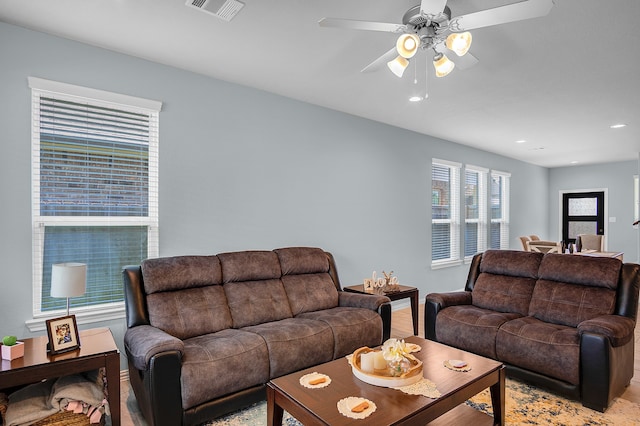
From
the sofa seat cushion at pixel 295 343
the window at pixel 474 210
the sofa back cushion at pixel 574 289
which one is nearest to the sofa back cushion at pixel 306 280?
the sofa seat cushion at pixel 295 343

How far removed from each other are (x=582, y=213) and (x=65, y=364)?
10.8 m

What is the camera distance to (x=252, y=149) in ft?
13.0

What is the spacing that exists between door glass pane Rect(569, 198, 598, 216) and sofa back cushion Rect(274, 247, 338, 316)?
8.43m

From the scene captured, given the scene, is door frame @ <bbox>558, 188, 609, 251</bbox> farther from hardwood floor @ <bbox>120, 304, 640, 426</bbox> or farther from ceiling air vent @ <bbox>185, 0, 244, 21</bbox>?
ceiling air vent @ <bbox>185, 0, 244, 21</bbox>

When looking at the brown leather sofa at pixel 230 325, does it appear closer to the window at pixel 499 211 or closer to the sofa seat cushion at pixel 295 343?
the sofa seat cushion at pixel 295 343

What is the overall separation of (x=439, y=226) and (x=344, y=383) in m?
4.78

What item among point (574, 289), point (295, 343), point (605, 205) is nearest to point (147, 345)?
point (295, 343)

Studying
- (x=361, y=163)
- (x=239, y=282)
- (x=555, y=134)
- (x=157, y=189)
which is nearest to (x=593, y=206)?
(x=555, y=134)

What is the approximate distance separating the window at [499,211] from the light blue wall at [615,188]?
261 centimetres

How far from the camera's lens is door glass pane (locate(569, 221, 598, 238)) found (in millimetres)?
9034

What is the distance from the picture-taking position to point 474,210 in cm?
703

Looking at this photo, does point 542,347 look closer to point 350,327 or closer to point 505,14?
point 350,327

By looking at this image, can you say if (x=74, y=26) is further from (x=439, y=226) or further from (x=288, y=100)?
(x=439, y=226)

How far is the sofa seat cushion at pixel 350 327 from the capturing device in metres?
3.04
